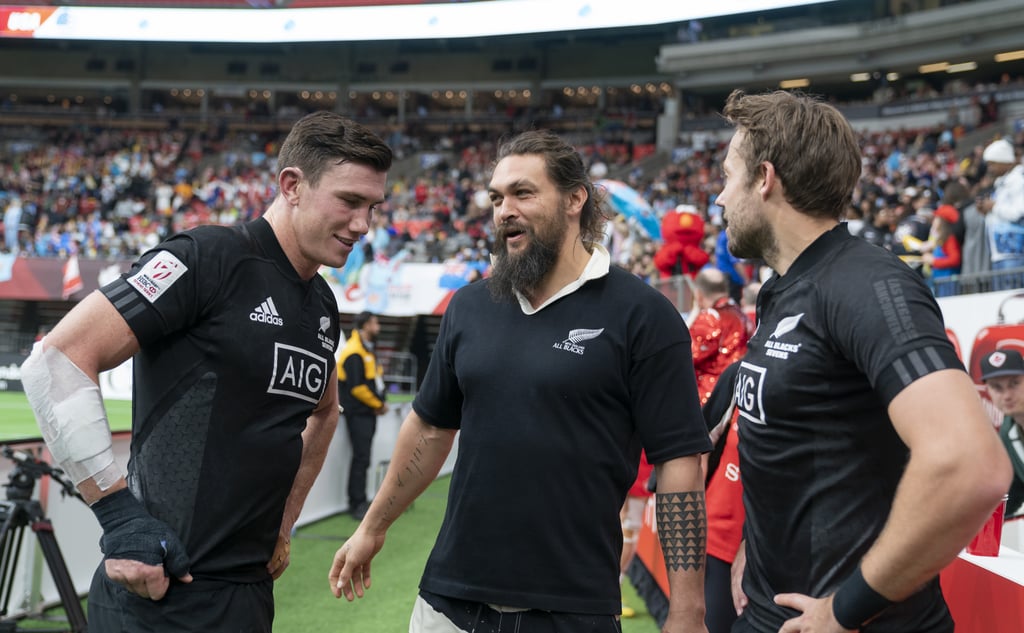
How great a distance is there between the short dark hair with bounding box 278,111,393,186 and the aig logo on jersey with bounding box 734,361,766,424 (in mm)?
1343

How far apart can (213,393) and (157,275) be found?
0.35 metres

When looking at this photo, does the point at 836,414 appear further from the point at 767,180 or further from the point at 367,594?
the point at 367,594

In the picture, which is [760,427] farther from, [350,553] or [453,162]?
[453,162]

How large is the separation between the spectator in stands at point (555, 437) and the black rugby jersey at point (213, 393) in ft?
1.72

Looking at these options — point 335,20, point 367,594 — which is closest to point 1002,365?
point 367,594

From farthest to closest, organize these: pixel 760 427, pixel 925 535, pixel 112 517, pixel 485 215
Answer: pixel 485 215 < pixel 112 517 < pixel 760 427 < pixel 925 535

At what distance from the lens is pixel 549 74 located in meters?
42.4

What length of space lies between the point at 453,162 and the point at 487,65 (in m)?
7.41

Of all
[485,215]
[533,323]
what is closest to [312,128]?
[533,323]

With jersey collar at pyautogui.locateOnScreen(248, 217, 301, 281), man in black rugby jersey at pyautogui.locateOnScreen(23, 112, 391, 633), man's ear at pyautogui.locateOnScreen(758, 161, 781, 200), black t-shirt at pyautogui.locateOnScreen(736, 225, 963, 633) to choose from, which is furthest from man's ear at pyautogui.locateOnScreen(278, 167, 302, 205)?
black t-shirt at pyautogui.locateOnScreen(736, 225, 963, 633)

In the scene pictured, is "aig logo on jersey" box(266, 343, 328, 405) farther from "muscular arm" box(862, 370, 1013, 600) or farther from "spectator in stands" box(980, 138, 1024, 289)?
"spectator in stands" box(980, 138, 1024, 289)

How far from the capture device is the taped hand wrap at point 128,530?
2.40 meters

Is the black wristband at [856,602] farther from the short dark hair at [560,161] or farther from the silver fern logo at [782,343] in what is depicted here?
the short dark hair at [560,161]

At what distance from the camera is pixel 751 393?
216 cm
